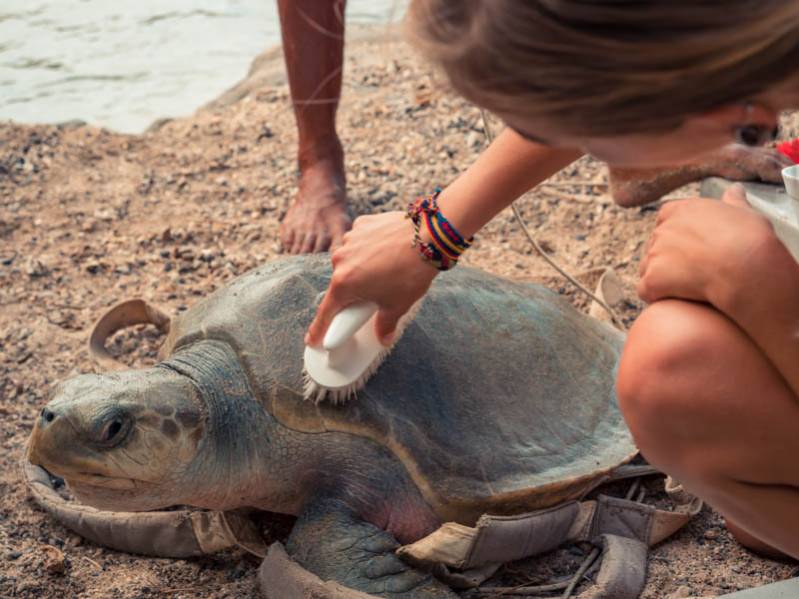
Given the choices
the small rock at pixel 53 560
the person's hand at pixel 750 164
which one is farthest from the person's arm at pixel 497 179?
the person's hand at pixel 750 164

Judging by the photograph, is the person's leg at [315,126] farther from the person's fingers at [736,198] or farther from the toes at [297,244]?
the person's fingers at [736,198]

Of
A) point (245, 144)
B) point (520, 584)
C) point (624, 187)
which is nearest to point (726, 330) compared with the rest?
point (520, 584)

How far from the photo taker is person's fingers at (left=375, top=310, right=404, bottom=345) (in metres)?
1.33

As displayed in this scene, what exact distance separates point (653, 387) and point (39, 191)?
Answer: 7.07ft

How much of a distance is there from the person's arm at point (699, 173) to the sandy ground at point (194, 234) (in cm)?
9

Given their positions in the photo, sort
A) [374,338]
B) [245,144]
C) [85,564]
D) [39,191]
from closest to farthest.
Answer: [374,338] → [85,564] → [39,191] → [245,144]

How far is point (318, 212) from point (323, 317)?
107 cm

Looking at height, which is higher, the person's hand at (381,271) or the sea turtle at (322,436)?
the person's hand at (381,271)

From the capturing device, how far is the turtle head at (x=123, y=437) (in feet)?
4.29

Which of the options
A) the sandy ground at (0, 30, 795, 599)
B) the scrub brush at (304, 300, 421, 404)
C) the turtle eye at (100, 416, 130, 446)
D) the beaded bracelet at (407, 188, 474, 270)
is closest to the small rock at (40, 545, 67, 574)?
the sandy ground at (0, 30, 795, 599)

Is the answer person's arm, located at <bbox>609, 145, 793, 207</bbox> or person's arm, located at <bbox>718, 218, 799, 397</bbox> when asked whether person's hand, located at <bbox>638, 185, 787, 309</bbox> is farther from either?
person's arm, located at <bbox>609, 145, 793, 207</bbox>

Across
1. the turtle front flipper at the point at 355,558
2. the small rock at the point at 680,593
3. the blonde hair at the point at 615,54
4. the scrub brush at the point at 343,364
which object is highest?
the blonde hair at the point at 615,54

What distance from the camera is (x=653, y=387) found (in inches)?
42.1

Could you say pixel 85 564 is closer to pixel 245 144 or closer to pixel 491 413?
pixel 491 413
